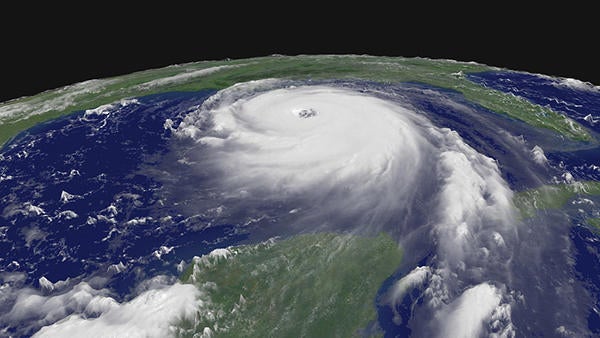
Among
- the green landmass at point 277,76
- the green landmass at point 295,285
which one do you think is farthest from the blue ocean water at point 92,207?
the green landmass at point 277,76

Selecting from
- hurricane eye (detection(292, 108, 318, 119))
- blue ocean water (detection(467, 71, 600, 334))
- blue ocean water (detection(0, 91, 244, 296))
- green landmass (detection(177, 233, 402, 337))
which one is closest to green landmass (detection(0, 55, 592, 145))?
blue ocean water (detection(467, 71, 600, 334))

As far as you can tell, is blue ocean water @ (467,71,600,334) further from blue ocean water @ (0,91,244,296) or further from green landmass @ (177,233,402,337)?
blue ocean water @ (0,91,244,296)

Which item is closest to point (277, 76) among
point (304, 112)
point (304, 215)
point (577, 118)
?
point (304, 112)

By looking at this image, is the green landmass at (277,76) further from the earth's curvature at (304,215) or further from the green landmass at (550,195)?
the green landmass at (550,195)

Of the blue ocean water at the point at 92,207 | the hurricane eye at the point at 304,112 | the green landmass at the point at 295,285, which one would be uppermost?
the hurricane eye at the point at 304,112

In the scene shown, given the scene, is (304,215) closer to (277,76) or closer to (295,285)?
(295,285)

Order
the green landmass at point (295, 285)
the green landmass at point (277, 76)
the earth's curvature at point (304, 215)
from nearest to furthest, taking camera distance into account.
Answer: the green landmass at point (295, 285) < the earth's curvature at point (304, 215) < the green landmass at point (277, 76)
